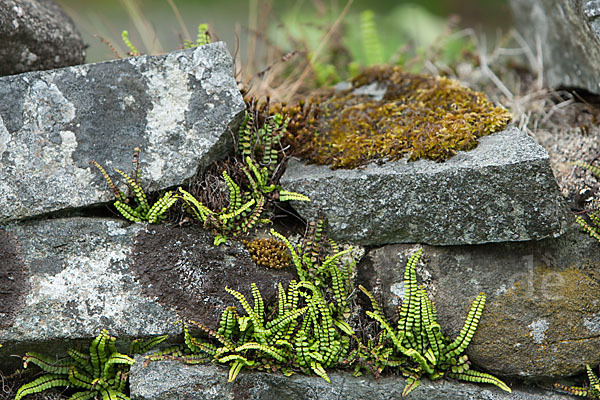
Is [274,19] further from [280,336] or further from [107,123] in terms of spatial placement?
[280,336]

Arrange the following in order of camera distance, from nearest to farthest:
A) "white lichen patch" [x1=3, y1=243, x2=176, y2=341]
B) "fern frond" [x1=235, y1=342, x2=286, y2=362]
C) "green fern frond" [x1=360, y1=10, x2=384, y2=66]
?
"fern frond" [x1=235, y1=342, x2=286, y2=362]
"white lichen patch" [x1=3, y1=243, x2=176, y2=341]
"green fern frond" [x1=360, y1=10, x2=384, y2=66]

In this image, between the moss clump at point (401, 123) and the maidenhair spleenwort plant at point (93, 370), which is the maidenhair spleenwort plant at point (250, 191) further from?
the maidenhair spleenwort plant at point (93, 370)

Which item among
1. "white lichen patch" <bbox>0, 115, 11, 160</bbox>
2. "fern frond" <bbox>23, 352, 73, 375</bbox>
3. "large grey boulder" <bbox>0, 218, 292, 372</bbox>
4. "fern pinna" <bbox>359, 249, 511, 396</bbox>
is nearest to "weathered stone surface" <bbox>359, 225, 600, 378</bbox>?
"fern pinna" <bbox>359, 249, 511, 396</bbox>

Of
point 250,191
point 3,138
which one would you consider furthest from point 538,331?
point 3,138

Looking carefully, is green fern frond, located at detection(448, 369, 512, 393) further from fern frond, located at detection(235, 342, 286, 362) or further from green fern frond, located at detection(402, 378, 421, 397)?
fern frond, located at detection(235, 342, 286, 362)

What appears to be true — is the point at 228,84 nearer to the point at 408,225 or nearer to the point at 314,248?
the point at 314,248

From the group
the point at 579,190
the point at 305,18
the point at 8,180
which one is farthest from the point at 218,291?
the point at 305,18
